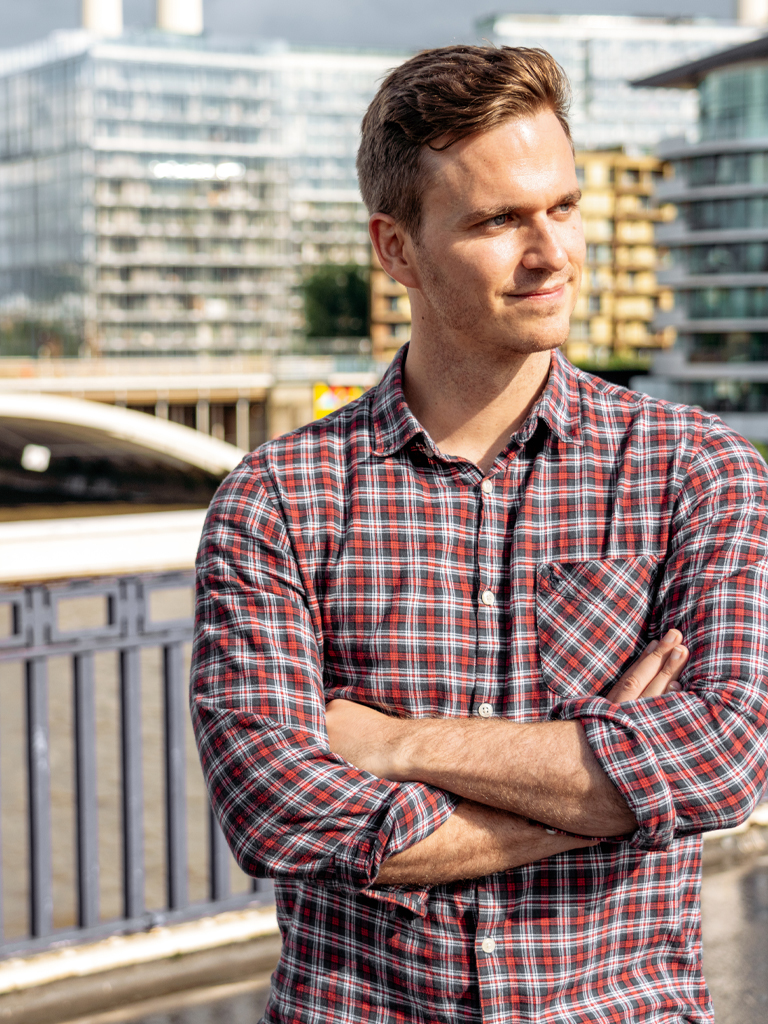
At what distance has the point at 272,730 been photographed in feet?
4.61

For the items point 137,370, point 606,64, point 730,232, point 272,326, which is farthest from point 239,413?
point 606,64

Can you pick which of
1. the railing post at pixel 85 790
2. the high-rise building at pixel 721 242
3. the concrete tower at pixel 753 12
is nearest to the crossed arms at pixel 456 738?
the railing post at pixel 85 790

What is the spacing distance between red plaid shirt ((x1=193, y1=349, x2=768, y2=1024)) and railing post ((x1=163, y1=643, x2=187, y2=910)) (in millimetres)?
1725

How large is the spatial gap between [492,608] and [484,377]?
277mm

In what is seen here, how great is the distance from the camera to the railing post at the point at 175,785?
10.4 ft

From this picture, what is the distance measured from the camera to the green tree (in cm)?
7881

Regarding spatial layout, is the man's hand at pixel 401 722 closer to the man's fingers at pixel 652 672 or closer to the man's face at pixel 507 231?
the man's fingers at pixel 652 672

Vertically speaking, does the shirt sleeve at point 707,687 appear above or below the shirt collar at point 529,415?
below

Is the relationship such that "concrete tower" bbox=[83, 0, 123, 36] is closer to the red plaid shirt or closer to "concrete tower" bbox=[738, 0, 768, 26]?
"concrete tower" bbox=[738, 0, 768, 26]

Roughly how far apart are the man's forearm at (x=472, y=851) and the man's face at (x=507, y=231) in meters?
0.53

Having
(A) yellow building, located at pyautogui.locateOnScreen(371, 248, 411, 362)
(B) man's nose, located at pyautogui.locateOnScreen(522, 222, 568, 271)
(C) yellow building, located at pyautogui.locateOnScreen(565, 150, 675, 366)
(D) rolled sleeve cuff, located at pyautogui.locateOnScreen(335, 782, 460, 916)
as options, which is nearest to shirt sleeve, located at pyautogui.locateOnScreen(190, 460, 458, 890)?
(D) rolled sleeve cuff, located at pyautogui.locateOnScreen(335, 782, 460, 916)

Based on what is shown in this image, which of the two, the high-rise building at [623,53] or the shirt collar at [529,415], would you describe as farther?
the high-rise building at [623,53]

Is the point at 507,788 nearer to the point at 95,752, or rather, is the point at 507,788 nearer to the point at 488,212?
the point at 488,212

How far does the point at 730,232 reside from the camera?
56719 mm
